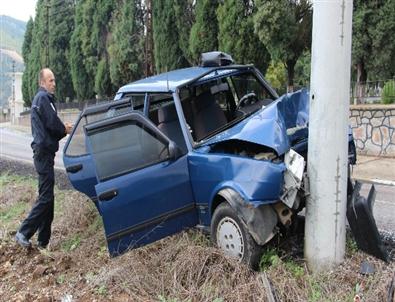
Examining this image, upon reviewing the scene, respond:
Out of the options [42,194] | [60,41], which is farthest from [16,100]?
[42,194]

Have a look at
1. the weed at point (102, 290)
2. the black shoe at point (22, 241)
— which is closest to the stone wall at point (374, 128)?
the black shoe at point (22, 241)

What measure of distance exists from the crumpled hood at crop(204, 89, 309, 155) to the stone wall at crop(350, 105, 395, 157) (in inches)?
351

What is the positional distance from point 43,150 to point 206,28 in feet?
55.9

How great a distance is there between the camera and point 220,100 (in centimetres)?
629

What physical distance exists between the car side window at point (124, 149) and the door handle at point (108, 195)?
0.16 m

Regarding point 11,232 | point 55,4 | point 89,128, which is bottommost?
Answer: point 11,232

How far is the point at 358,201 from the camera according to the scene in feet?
15.0

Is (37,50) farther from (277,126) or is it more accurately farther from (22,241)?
(277,126)

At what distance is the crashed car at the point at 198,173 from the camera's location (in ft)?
14.8

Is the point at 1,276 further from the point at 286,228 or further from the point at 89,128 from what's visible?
the point at 286,228

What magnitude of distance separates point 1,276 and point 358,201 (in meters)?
3.61

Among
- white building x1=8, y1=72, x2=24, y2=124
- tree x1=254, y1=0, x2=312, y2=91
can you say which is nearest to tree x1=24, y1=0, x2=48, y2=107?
white building x1=8, y1=72, x2=24, y2=124

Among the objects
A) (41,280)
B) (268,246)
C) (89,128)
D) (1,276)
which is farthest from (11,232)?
(268,246)

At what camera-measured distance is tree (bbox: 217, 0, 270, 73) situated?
20125mm
